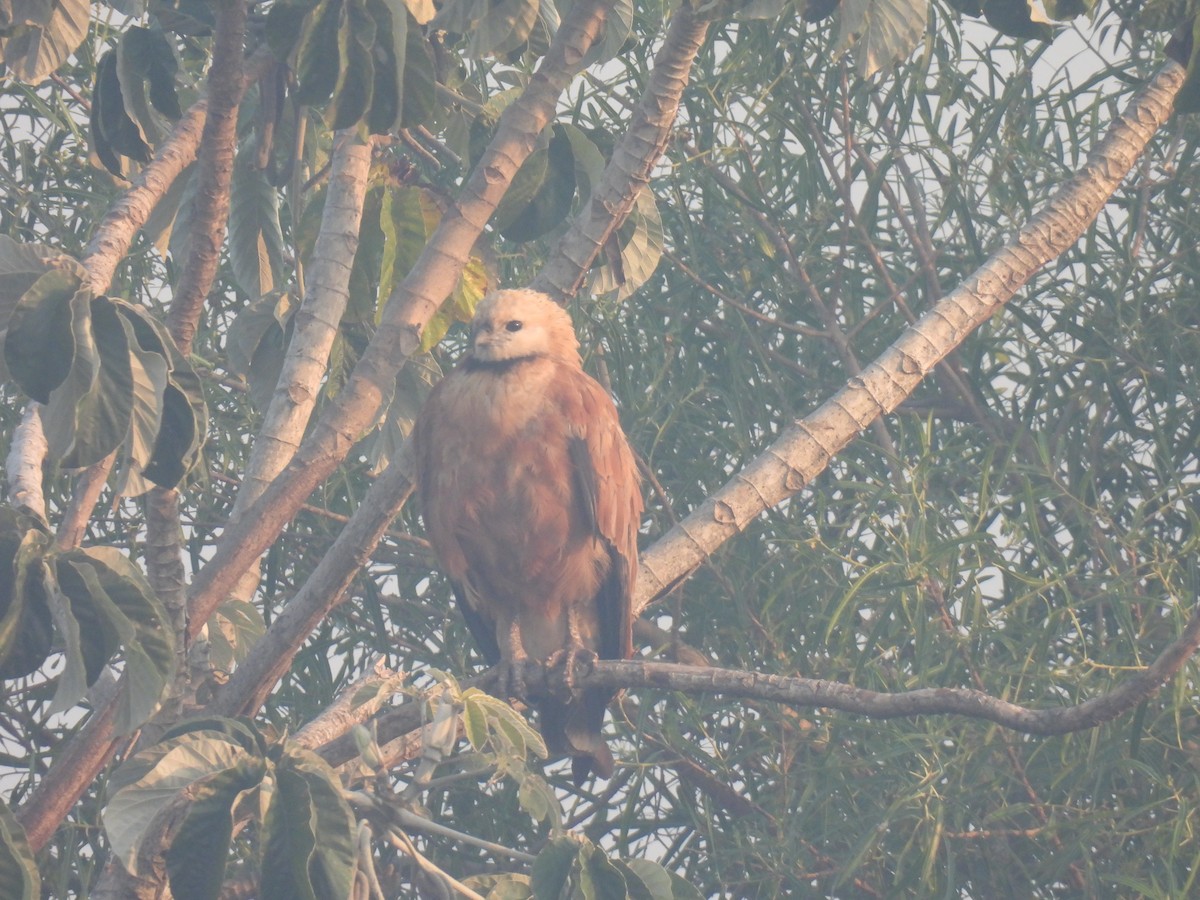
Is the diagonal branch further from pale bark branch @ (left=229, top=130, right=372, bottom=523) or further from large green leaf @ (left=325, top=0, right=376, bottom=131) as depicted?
large green leaf @ (left=325, top=0, right=376, bottom=131)

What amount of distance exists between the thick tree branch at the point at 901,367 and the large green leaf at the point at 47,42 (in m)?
1.80

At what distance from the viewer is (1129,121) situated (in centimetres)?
378

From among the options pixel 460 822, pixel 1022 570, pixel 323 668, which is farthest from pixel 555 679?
pixel 1022 570

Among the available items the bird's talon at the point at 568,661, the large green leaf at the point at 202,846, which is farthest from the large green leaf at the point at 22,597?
the bird's talon at the point at 568,661

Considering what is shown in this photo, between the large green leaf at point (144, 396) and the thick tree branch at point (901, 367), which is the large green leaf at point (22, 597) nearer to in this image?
the large green leaf at point (144, 396)

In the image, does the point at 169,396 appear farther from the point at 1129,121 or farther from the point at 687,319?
the point at 687,319

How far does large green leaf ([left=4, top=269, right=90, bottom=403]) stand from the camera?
212cm

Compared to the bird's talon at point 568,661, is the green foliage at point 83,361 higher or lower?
higher

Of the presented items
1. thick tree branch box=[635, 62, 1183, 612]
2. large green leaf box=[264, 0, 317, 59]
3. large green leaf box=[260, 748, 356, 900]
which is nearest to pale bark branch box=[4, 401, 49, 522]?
large green leaf box=[264, 0, 317, 59]

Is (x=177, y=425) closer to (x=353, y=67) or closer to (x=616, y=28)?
(x=353, y=67)

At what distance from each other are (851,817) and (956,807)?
14.3 inches

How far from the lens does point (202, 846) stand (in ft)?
7.28

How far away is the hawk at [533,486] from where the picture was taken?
452 cm

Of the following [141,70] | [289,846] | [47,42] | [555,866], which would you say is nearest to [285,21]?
[141,70]
